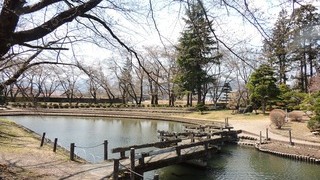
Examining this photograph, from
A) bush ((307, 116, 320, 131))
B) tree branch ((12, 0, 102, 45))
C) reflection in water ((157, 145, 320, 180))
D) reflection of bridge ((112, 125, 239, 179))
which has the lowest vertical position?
reflection in water ((157, 145, 320, 180))

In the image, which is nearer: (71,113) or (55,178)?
(55,178)

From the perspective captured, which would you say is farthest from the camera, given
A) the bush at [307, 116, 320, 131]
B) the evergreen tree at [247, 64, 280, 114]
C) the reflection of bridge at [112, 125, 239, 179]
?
the evergreen tree at [247, 64, 280, 114]

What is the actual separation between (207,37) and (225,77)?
48.8 meters

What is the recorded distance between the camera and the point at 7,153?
40.5 ft

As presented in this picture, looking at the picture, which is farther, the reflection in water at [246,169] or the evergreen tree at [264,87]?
the evergreen tree at [264,87]

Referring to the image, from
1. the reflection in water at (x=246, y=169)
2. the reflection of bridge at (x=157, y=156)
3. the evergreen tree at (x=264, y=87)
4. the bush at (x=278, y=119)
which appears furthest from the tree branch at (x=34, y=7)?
the evergreen tree at (x=264, y=87)

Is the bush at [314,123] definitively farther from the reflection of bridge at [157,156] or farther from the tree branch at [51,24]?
the tree branch at [51,24]

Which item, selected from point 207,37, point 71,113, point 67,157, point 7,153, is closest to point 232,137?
point 67,157

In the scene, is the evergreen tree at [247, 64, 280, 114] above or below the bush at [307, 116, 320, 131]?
above

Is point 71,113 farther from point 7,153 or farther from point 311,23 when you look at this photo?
point 311,23

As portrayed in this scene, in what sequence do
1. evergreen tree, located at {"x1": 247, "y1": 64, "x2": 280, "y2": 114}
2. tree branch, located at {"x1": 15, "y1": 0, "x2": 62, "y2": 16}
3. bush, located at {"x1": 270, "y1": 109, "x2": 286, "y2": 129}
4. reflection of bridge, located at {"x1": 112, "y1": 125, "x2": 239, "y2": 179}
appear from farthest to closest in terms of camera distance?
evergreen tree, located at {"x1": 247, "y1": 64, "x2": 280, "y2": 114}
bush, located at {"x1": 270, "y1": 109, "x2": 286, "y2": 129}
reflection of bridge, located at {"x1": 112, "y1": 125, "x2": 239, "y2": 179}
tree branch, located at {"x1": 15, "y1": 0, "x2": 62, "y2": 16}

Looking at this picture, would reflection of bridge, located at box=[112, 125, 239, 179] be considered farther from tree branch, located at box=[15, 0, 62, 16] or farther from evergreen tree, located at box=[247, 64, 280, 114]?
evergreen tree, located at box=[247, 64, 280, 114]

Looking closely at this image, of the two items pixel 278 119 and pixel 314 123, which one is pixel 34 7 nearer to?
pixel 314 123

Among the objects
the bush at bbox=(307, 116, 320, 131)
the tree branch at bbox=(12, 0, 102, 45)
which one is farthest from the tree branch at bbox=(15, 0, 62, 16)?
the bush at bbox=(307, 116, 320, 131)
